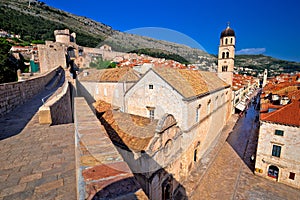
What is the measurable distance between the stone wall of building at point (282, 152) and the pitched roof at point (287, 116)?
0.34 meters

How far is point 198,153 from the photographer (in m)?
14.2

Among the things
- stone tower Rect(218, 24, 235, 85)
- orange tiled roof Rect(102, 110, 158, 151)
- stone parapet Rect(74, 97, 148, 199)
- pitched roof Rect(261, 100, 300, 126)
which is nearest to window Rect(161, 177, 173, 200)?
orange tiled roof Rect(102, 110, 158, 151)

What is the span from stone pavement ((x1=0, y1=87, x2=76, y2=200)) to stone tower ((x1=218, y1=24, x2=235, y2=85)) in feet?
80.9

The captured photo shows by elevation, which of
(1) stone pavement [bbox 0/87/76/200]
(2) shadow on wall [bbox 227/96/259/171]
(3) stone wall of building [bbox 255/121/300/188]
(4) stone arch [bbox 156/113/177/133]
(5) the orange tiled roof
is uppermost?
(1) stone pavement [bbox 0/87/76/200]

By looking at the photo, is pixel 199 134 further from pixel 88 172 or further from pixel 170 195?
pixel 88 172

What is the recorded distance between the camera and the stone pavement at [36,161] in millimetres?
2617

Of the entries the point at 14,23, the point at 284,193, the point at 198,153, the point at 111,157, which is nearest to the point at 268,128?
the point at 284,193

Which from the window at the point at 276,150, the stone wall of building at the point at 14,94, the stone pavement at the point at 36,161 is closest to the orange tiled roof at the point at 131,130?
the stone pavement at the point at 36,161

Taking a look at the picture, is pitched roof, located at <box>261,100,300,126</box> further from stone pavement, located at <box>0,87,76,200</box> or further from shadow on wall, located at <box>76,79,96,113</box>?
shadow on wall, located at <box>76,79,96,113</box>

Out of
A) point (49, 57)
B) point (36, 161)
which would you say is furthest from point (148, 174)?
point (49, 57)

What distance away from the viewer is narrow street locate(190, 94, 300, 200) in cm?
1096

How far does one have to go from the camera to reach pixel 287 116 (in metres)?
11.4

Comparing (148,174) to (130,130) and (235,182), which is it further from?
(235,182)

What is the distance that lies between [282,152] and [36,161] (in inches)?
604
